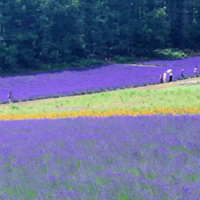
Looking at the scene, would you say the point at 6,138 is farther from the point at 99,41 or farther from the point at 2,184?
the point at 99,41

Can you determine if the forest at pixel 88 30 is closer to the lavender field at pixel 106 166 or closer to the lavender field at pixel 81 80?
the lavender field at pixel 81 80

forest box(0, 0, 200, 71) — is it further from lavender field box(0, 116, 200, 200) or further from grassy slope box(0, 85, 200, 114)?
lavender field box(0, 116, 200, 200)

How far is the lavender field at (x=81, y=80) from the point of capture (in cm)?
3212

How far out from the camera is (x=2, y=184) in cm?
546

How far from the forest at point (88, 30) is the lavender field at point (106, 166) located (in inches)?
1506

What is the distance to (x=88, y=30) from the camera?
55844 millimetres

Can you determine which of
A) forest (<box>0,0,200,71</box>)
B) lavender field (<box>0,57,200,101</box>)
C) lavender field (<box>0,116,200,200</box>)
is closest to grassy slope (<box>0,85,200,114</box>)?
lavender field (<box>0,57,200,101</box>)

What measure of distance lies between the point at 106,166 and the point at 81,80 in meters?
31.3

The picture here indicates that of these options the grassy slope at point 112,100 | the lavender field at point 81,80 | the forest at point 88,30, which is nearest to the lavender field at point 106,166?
the grassy slope at point 112,100

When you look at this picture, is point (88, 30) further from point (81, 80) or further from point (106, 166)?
point (106, 166)

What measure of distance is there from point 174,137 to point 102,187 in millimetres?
3340

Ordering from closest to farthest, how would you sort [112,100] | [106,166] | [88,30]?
[106,166] < [112,100] < [88,30]

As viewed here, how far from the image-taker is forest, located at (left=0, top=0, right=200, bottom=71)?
158ft

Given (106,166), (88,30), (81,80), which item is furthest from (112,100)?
(88,30)
